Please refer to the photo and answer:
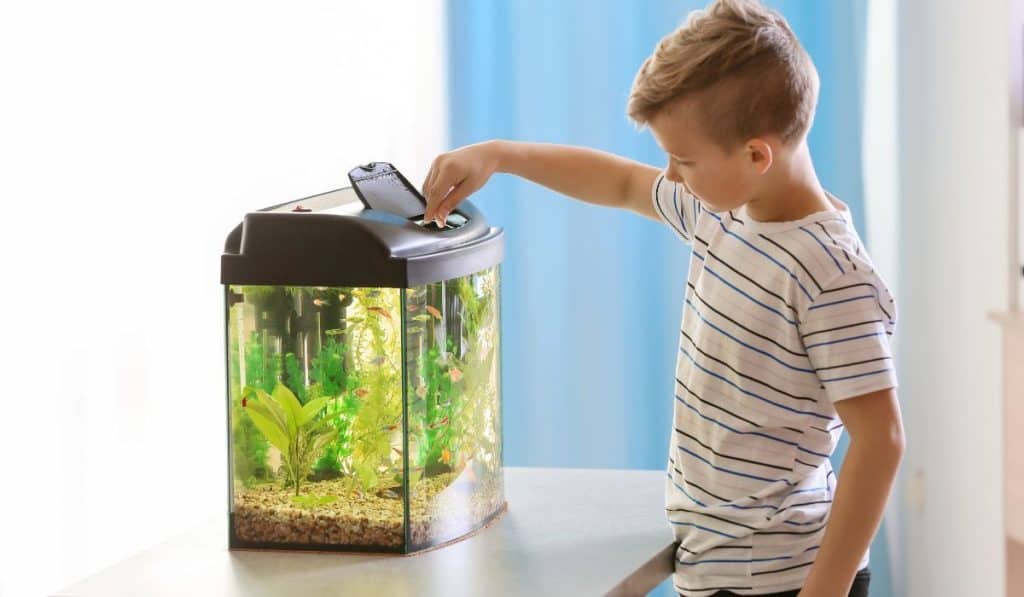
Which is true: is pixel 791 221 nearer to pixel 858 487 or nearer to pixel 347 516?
pixel 858 487

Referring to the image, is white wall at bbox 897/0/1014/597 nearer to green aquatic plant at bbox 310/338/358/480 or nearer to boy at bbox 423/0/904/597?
boy at bbox 423/0/904/597

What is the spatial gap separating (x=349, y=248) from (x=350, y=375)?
12cm

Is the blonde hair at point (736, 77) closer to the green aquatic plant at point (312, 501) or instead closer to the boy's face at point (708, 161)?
the boy's face at point (708, 161)

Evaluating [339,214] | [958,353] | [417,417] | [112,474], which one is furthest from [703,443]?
[112,474]

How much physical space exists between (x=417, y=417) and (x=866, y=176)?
1.75 metres

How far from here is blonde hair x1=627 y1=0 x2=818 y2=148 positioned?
114 centimetres

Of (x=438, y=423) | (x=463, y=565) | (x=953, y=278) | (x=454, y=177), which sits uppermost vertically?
(x=454, y=177)

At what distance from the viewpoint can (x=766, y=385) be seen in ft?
3.86

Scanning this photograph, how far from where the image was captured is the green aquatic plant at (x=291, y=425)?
1.23 m

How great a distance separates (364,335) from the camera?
47.2 inches

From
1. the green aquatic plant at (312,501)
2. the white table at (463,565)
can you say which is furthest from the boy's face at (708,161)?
the green aquatic plant at (312,501)

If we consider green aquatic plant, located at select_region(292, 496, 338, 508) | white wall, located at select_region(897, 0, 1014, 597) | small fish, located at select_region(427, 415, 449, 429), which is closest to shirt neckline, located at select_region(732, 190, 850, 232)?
small fish, located at select_region(427, 415, 449, 429)

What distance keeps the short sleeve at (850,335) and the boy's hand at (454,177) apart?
39cm

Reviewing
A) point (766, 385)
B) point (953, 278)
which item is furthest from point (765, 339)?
point (953, 278)
